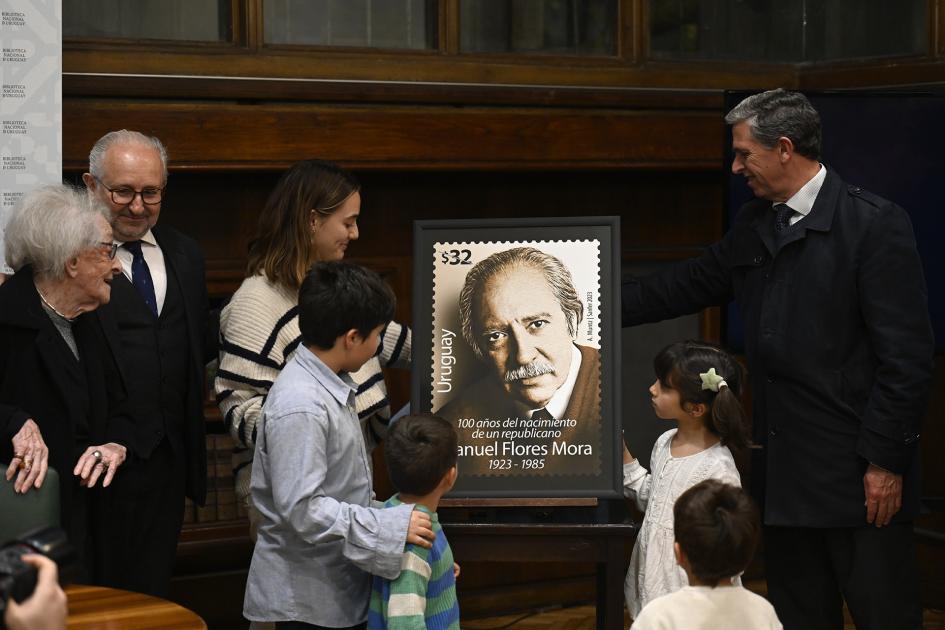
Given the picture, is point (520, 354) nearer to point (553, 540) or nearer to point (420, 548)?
point (553, 540)

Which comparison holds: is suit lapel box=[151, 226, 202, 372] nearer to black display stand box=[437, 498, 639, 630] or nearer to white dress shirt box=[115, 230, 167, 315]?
white dress shirt box=[115, 230, 167, 315]

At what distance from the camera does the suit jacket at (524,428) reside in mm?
3104

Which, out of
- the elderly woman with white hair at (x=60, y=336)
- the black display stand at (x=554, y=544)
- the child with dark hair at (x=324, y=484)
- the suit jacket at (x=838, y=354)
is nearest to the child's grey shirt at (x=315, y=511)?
the child with dark hair at (x=324, y=484)

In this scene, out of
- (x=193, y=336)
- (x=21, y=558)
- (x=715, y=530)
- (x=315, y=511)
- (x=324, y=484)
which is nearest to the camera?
(x=21, y=558)

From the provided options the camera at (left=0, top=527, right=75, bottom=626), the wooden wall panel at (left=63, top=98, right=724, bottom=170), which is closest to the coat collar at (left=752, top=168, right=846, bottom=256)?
the wooden wall panel at (left=63, top=98, right=724, bottom=170)

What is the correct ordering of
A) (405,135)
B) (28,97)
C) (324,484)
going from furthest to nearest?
(405,135) → (28,97) → (324,484)

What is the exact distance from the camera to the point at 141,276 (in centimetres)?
333

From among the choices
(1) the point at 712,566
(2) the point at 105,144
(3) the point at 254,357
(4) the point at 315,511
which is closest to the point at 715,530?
(1) the point at 712,566

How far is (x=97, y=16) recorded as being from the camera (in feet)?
13.5

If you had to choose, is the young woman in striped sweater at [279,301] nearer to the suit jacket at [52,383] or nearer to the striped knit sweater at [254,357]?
the striped knit sweater at [254,357]

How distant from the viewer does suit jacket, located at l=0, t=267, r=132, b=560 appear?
301cm

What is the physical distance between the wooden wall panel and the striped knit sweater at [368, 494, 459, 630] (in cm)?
166

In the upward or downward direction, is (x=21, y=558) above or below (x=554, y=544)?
above

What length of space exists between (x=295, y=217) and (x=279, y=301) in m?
0.20
